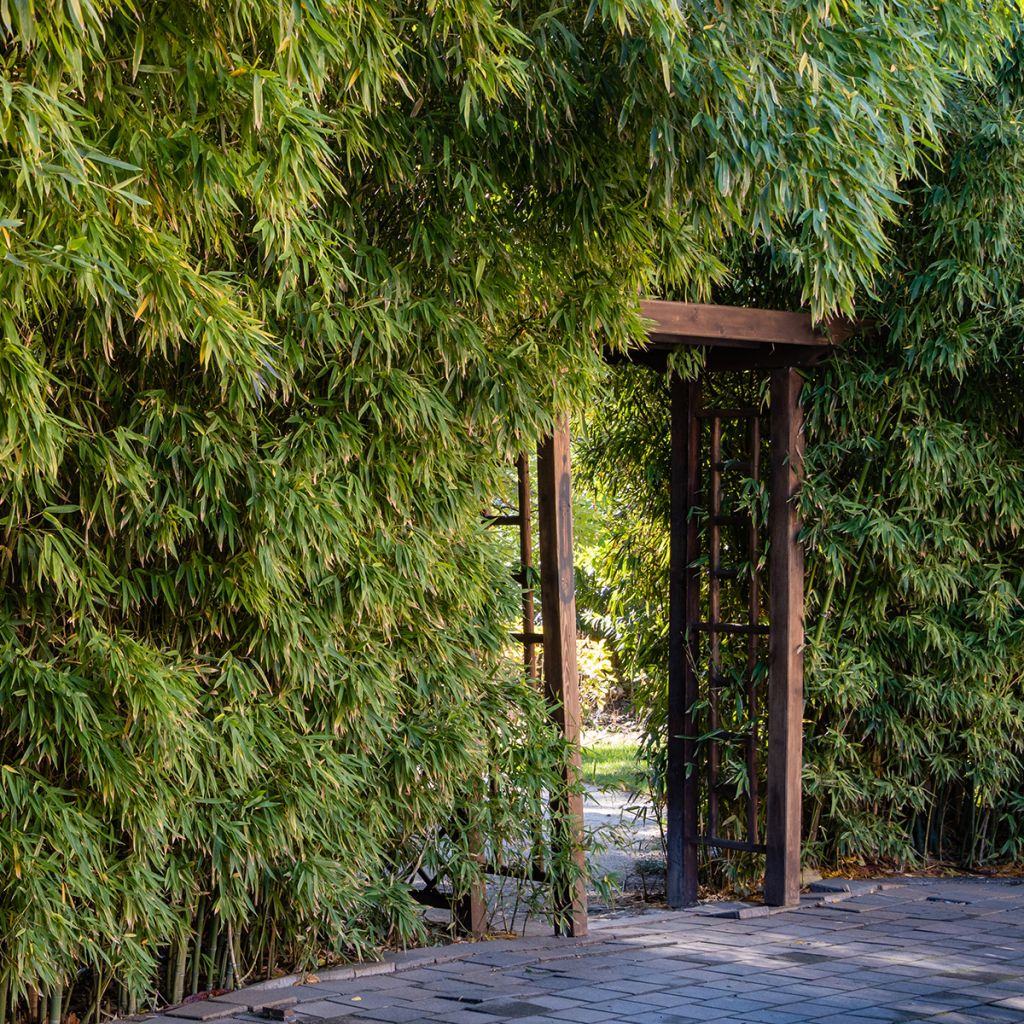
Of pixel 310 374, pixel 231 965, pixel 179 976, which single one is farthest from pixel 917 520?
pixel 179 976

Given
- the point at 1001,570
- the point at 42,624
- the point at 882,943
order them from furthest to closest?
the point at 1001,570, the point at 882,943, the point at 42,624

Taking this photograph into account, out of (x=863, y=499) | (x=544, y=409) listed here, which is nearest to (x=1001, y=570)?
(x=863, y=499)

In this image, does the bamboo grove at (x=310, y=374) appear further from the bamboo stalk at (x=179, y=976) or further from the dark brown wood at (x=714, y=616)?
the dark brown wood at (x=714, y=616)

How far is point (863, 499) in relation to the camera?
5.75 metres

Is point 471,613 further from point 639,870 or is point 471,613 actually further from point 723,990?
point 639,870

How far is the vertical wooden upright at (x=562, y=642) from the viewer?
4754 millimetres

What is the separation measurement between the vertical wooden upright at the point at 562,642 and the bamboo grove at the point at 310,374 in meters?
0.14

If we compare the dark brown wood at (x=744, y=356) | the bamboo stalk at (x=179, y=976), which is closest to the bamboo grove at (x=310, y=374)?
the bamboo stalk at (x=179, y=976)

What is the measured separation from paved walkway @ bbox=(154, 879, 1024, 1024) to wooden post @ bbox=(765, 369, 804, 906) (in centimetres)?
23

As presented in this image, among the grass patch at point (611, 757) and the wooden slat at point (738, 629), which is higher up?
the wooden slat at point (738, 629)

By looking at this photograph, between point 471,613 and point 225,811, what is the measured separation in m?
1.06

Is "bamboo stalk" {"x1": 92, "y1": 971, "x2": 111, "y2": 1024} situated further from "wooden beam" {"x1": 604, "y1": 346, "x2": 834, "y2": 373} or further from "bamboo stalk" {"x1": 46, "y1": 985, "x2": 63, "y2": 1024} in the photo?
"wooden beam" {"x1": 604, "y1": 346, "x2": 834, "y2": 373}

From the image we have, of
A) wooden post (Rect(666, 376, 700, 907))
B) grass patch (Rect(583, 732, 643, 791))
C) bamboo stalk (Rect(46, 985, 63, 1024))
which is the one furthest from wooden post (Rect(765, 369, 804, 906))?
grass patch (Rect(583, 732, 643, 791))

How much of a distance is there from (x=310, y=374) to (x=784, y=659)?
91.2 inches
